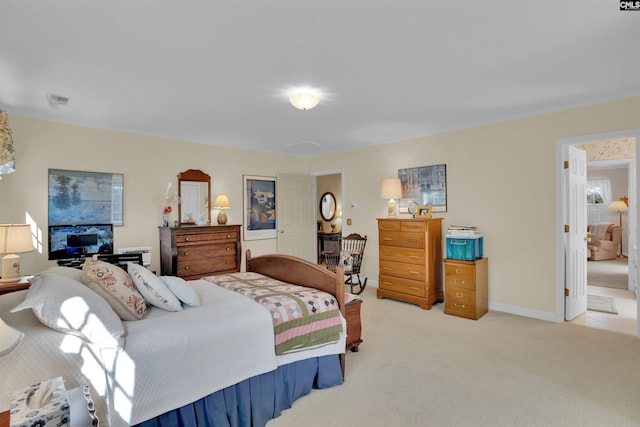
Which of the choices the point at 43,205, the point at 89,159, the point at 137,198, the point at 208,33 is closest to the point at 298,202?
the point at 137,198

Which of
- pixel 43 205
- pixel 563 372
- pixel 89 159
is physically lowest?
pixel 563 372

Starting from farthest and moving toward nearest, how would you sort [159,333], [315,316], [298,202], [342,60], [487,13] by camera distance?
[298,202], [342,60], [315,316], [487,13], [159,333]

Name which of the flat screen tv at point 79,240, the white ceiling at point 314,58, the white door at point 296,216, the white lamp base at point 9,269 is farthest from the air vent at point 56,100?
the white door at point 296,216

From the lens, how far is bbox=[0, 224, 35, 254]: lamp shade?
2291 mm

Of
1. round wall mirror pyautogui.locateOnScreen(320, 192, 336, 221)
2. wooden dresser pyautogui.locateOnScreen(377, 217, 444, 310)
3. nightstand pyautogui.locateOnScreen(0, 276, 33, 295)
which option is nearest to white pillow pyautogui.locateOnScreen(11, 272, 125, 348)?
nightstand pyautogui.locateOnScreen(0, 276, 33, 295)

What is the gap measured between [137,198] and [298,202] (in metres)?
2.90

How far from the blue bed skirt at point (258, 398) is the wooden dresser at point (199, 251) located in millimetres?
2828

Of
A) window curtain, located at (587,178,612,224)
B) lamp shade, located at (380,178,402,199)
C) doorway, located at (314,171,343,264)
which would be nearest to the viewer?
lamp shade, located at (380,178,402,199)

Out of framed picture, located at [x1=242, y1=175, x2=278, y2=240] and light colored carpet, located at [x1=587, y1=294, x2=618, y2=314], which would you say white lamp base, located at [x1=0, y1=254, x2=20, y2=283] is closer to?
framed picture, located at [x1=242, y1=175, x2=278, y2=240]

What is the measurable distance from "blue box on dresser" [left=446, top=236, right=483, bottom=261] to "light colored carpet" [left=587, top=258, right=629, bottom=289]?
321cm

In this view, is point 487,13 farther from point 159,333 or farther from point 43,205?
point 43,205

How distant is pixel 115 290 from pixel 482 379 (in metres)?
2.78

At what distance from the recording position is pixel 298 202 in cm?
661

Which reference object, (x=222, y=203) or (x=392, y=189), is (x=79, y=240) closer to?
(x=222, y=203)
